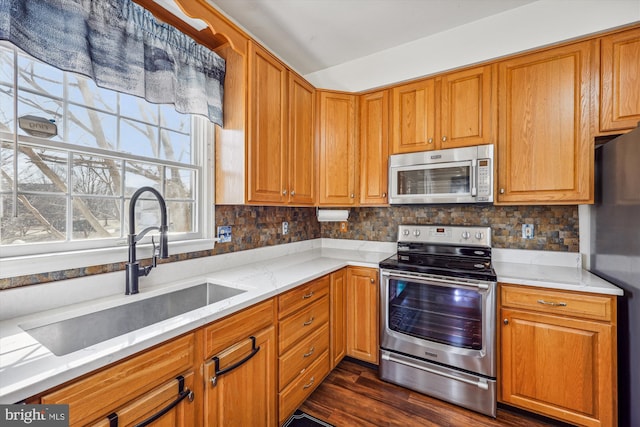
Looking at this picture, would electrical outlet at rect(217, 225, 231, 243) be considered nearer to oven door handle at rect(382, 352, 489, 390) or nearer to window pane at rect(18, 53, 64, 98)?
window pane at rect(18, 53, 64, 98)

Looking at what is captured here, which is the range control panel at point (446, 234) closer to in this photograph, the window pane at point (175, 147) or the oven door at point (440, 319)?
the oven door at point (440, 319)

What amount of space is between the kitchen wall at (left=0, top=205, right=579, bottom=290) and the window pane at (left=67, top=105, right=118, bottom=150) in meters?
0.71

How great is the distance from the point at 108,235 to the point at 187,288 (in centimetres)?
49

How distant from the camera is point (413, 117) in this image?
7.35 ft

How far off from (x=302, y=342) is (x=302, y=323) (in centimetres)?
13

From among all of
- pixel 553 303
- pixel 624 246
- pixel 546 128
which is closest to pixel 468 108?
pixel 546 128

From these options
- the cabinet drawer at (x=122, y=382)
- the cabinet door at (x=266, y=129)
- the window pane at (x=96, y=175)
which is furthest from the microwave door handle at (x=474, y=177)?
the window pane at (x=96, y=175)

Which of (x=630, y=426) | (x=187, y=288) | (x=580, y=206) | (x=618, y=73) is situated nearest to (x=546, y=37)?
(x=618, y=73)

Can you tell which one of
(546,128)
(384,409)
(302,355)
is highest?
(546,128)

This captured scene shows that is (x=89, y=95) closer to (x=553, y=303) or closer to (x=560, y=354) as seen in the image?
(x=553, y=303)

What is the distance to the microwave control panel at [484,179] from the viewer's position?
1.93 meters

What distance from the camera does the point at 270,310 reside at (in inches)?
57.1

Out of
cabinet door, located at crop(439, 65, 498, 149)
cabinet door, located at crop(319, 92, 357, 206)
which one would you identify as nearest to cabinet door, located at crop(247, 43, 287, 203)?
cabinet door, located at crop(319, 92, 357, 206)

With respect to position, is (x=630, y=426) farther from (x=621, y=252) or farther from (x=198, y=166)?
(x=198, y=166)
